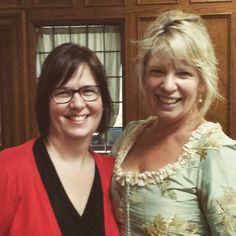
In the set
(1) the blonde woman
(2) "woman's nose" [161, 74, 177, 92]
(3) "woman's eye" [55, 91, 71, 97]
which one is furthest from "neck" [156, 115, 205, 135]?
(3) "woman's eye" [55, 91, 71, 97]

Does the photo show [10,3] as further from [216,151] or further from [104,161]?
[216,151]

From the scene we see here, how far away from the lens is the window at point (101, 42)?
2480 millimetres

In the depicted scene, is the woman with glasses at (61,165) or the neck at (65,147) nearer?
the woman with glasses at (61,165)

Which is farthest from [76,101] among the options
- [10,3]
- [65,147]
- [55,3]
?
[10,3]

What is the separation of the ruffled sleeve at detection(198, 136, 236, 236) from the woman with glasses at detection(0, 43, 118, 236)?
13.4 inches

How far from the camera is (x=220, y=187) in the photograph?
108 centimetres

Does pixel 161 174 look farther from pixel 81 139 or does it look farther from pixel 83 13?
pixel 83 13

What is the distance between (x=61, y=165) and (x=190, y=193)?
1.37 ft

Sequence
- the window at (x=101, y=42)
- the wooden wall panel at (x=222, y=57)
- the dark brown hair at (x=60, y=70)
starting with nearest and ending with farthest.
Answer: the dark brown hair at (x=60, y=70) < the wooden wall panel at (x=222, y=57) < the window at (x=101, y=42)

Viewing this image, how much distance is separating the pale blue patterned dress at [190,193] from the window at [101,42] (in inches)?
49.9

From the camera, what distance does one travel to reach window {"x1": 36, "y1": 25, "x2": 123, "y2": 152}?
2.48 metres

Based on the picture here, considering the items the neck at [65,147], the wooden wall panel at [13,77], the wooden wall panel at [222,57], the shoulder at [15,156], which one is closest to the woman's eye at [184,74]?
the neck at [65,147]

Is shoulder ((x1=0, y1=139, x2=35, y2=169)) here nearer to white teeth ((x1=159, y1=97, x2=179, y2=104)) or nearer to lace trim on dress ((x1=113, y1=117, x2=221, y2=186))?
lace trim on dress ((x1=113, y1=117, x2=221, y2=186))

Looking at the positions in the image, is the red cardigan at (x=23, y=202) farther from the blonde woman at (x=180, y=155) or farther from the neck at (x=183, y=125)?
the neck at (x=183, y=125)
